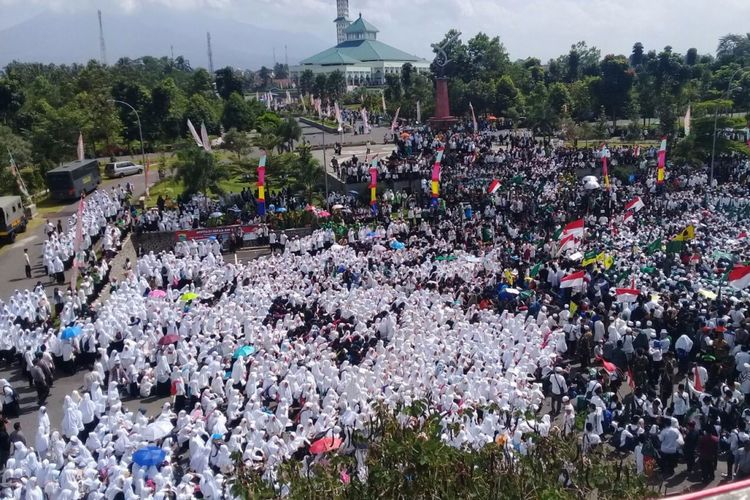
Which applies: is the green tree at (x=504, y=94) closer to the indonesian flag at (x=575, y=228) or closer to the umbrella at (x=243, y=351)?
the indonesian flag at (x=575, y=228)

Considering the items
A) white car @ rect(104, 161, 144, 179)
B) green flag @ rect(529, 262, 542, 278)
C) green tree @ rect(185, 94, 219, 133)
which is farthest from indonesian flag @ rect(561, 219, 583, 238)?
green tree @ rect(185, 94, 219, 133)

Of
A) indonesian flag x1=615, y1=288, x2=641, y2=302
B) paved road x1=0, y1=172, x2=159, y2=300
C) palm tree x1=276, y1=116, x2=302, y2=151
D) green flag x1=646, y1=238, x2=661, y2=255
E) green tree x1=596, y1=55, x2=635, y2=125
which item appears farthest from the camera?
green tree x1=596, y1=55, x2=635, y2=125

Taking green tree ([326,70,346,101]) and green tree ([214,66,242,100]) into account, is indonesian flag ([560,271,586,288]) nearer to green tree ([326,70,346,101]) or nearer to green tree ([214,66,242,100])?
green tree ([214,66,242,100])

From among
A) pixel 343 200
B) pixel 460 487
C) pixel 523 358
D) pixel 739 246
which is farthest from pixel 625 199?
pixel 460 487

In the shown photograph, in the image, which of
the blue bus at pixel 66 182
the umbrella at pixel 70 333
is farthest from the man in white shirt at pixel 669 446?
the blue bus at pixel 66 182

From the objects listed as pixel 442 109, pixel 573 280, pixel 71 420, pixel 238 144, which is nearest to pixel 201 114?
pixel 238 144

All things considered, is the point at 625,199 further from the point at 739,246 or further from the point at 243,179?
the point at 243,179
